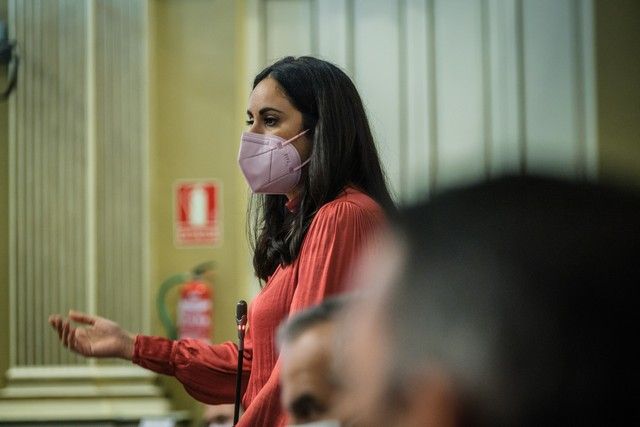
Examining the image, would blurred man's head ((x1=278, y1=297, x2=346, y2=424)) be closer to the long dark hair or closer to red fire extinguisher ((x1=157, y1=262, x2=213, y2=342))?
the long dark hair

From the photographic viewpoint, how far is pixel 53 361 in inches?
210

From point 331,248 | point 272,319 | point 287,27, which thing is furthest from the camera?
point 287,27

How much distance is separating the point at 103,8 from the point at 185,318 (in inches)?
59.7

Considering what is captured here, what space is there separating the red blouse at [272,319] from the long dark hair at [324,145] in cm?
6

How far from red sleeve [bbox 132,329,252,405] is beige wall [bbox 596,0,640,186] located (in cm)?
316

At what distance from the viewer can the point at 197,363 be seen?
2498 mm

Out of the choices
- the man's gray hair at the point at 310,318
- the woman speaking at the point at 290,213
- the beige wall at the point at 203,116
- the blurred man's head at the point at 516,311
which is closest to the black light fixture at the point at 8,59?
the beige wall at the point at 203,116

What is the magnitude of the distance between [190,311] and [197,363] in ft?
8.96

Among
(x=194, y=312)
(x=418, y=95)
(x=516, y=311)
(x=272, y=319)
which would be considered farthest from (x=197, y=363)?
(x=418, y=95)

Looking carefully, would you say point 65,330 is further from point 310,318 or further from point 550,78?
point 550,78

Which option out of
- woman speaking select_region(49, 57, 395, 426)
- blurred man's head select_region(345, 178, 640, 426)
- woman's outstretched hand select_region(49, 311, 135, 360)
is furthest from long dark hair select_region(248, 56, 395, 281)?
blurred man's head select_region(345, 178, 640, 426)

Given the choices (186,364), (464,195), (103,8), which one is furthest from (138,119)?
(464,195)

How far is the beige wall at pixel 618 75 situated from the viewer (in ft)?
17.1

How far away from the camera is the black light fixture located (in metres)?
5.30
